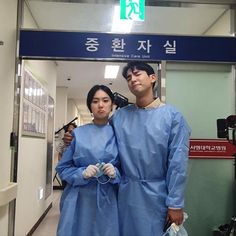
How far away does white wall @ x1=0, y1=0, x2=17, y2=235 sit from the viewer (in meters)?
2.37

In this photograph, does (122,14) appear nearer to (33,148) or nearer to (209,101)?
(209,101)

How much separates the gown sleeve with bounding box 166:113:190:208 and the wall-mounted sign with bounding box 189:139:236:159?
127 cm

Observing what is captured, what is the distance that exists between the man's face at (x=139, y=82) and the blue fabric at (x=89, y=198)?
12.4 inches

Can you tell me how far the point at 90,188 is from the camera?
1.59 metres

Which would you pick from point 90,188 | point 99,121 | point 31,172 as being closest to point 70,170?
point 90,188

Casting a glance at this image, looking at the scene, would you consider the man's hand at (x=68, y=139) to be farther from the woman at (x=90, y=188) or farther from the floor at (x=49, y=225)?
the floor at (x=49, y=225)

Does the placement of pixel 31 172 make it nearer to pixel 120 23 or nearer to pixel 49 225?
pixel 49 225

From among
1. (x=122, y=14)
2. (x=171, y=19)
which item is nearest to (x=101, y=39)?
(x=122, y=14)

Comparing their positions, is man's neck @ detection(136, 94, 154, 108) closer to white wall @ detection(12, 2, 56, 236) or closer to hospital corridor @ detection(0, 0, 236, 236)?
hospital corridor @ detection(0, 0, 236, 236)

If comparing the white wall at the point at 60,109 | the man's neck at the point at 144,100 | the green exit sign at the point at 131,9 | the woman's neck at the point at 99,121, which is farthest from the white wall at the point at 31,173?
the white wall at the point at 60,109

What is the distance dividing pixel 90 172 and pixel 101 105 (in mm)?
367

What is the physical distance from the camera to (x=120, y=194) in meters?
1.62

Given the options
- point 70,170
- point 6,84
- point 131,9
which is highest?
point 131,9

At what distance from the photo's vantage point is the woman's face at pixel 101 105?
166 cm
